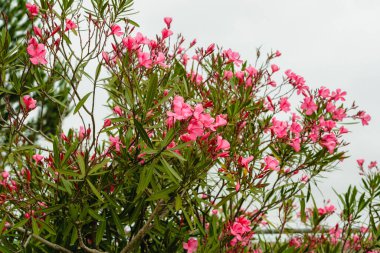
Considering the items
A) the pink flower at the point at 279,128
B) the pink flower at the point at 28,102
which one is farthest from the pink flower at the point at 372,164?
the pink flower at the point at 28,102

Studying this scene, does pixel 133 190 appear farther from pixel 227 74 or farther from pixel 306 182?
pixel 306 182

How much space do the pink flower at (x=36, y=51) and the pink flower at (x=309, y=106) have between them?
1374 mm

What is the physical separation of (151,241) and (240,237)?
58 cm

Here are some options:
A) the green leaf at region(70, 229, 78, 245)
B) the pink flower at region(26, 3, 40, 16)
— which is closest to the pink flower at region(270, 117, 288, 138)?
the green leaf at region(70, 229, 78, 245)

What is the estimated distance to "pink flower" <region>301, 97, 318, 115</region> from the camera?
250 cm

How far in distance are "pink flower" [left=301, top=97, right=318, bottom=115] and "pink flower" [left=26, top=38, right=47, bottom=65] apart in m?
1.37

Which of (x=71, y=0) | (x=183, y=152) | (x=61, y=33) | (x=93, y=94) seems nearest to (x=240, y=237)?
(x=183, y=152)

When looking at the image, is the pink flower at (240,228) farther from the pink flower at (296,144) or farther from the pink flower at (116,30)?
the pink flower at (116,30)

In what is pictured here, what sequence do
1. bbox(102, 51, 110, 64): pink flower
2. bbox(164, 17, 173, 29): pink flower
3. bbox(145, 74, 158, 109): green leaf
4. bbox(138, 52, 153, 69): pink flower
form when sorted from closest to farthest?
bbox(145, 74, 158, 109): green leaf < bbox(138, 52, 153, 69): pink flower < bbox(102, 51, 110, 64): pink flower < bbox(164, 17, 173, 29): pink flower

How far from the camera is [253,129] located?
8.13 feet

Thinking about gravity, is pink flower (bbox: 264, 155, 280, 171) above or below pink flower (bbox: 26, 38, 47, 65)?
below

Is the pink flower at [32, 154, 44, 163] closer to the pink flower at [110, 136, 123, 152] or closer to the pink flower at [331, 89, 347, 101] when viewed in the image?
the pink flower at [110, 136, 123, 152]

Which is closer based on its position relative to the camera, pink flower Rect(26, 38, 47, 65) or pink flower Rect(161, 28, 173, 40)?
pink flower Rect(26, 38, 47, 65)

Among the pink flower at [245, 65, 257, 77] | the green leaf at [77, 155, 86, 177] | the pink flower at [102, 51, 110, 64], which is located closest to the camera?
the green leaf at [77, 155, 86, 177]
